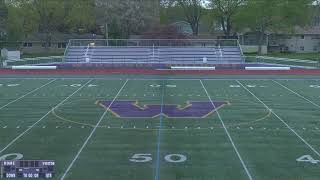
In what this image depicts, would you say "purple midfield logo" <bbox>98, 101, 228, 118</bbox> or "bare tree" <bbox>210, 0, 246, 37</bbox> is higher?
"bare tree" <bbox>210, 0, 246, 37</bbox>

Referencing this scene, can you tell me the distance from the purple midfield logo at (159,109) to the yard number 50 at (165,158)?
573cm

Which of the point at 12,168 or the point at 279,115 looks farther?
the point at 279,115

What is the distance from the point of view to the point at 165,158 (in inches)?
529

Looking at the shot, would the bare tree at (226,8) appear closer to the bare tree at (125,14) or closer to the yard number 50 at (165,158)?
the bare tree at (125,14)

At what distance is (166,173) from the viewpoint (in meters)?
12.1

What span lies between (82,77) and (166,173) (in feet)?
73.5

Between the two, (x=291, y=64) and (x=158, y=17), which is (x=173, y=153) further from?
(x=158, y=17)

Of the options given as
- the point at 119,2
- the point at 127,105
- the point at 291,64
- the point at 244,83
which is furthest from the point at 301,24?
the point at 127,105

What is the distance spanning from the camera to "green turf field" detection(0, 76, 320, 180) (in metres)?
12.5

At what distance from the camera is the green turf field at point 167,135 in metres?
12.5

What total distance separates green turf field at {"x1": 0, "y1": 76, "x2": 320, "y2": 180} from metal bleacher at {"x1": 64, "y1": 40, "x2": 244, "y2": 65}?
59.9 ft

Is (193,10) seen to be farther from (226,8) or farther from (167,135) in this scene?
(167,135)

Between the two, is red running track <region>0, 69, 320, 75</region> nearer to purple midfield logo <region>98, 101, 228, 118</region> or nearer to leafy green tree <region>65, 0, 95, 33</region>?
purple midfield logo <region>98, 101, 228, 118</region>

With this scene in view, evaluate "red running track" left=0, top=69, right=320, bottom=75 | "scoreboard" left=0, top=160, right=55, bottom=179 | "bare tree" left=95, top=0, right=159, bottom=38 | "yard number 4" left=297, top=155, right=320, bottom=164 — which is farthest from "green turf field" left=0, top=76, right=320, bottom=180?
"bare tree" left=95, top=0, right=159, bottom=38
